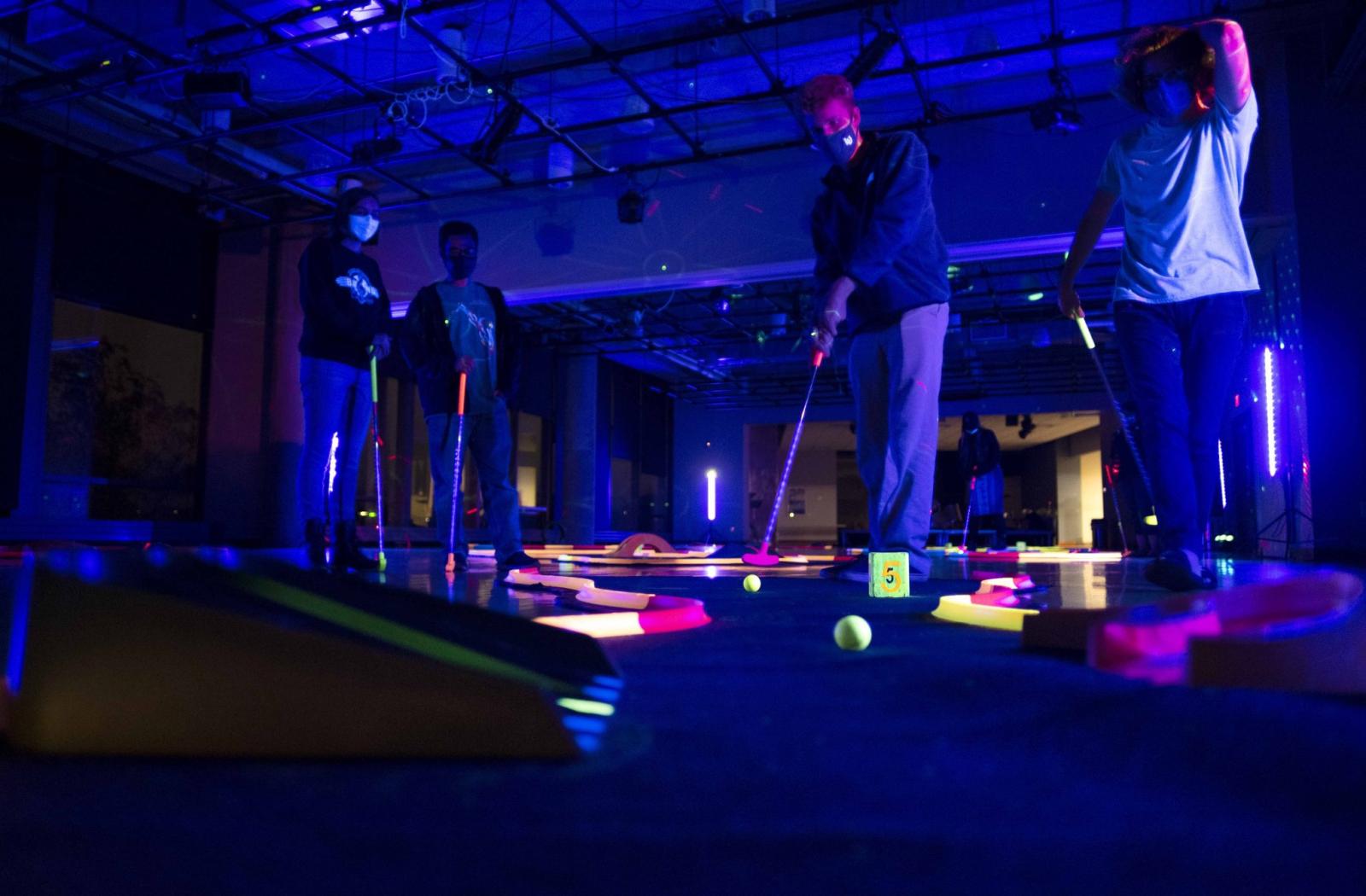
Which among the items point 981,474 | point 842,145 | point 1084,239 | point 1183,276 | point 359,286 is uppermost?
point 842,145

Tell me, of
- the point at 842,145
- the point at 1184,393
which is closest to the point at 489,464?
the point at 842,145

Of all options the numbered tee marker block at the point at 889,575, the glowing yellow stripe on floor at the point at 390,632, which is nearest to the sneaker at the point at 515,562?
the numbered tee marker block at the point at 889,575

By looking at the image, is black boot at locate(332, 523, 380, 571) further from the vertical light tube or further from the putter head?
the vertical light tube

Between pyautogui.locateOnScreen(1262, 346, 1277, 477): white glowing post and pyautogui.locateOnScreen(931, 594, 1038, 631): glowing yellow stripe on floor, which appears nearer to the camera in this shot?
pyautogui.locateOnScreen(931, 594, 1038, 631): glowing yellow stripe on floor

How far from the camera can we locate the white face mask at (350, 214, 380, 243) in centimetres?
414

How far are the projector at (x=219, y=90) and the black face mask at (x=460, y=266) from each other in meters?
4.61

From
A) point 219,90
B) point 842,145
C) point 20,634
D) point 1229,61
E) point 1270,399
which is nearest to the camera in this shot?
point 20,634

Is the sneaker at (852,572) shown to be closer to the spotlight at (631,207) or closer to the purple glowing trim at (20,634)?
the purple glowing trim at (20,634)

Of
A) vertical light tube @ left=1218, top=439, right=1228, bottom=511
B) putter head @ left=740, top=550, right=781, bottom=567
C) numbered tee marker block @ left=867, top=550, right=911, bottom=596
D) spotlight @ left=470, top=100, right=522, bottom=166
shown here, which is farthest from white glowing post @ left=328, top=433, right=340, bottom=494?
vertical light tube @ left=1218, top=439, right=1228, bottom=511

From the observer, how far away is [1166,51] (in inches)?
93.8

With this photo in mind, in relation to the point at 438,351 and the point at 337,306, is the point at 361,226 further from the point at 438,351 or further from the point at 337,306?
the point at 438,351

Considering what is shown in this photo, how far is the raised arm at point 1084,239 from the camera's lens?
2.75m

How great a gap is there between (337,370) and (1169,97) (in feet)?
10.6

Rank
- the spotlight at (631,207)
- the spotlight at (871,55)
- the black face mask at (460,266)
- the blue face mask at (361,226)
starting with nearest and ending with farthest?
the blue face mask at (361,226) < the black face mask at (460,266) < the spotlight at (871,55) < the spotlight at (631,207)
